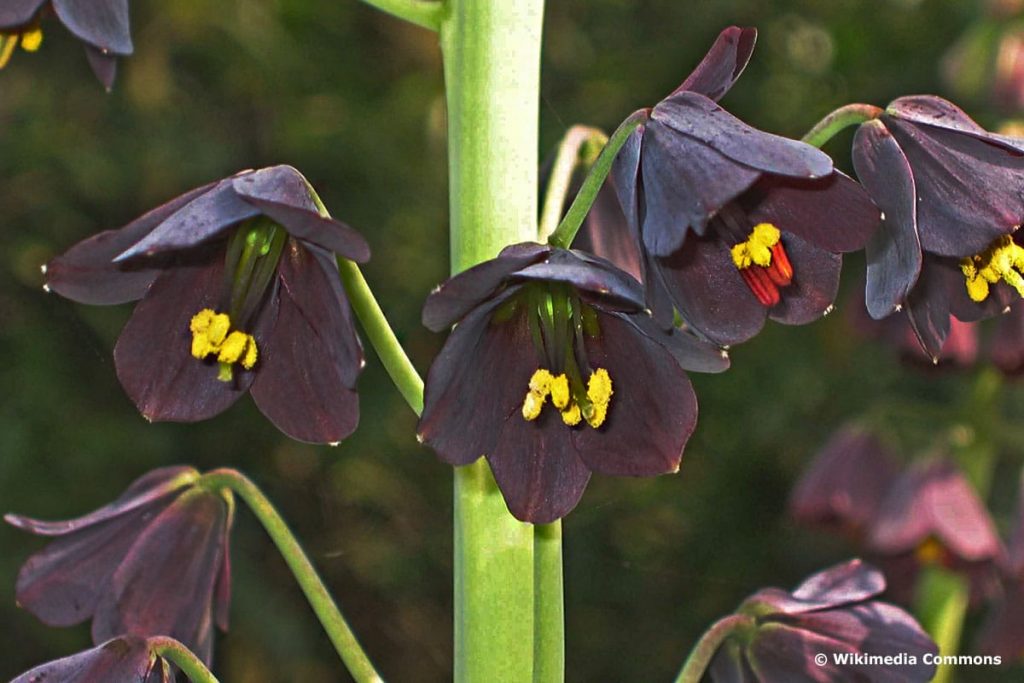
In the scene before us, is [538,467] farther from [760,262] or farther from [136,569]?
[136,569]

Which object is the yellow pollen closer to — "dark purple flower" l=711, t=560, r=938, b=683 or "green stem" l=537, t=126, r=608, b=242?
"green stem" l=537, t=126, r=608, b=242

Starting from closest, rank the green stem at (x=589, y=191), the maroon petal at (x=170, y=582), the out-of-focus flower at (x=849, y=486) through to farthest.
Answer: the green stem at (x=589, y=191), the maroon petal at (x=170, y=582), the out-of-focus flower at (x=849, y=486)

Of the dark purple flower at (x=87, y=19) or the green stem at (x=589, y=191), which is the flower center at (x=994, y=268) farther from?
the dark purple flower at (x=87, y=19)

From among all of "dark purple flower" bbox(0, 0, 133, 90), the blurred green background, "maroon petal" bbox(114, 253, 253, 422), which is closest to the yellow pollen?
"maroon petal" bbox(114, 253, 253, 422)

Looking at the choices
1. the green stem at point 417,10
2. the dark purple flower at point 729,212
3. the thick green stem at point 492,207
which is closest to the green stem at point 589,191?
the dark purple flower at point 729,212

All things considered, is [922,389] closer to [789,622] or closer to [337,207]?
[337,207]

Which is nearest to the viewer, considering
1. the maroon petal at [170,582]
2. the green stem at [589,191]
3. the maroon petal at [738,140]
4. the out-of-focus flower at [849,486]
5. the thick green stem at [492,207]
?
the maroon petal at [738,140]
